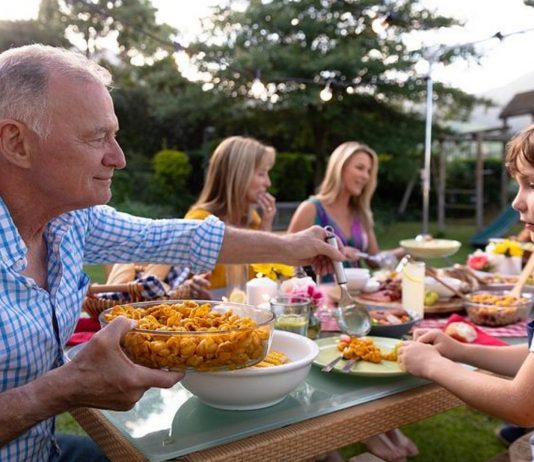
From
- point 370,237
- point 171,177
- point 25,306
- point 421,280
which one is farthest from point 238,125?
point 25,306

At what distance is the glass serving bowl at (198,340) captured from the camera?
1.04 m

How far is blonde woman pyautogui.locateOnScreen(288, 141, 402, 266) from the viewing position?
161 inches

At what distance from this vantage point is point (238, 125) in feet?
44.1

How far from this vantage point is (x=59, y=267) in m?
1.45

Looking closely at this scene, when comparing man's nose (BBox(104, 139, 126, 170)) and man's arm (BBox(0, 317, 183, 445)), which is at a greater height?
man's nose (BBox(104, 139, 126, 170))

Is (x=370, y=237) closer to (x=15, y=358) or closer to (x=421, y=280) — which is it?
(x=421, y=280)

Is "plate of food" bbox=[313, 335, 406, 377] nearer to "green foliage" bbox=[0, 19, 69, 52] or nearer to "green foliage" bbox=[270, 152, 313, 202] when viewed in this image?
"green foliage" bbox=[270, 152, 313, 202]

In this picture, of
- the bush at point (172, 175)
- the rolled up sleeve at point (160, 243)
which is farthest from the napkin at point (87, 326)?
the bush at point (172, 175)

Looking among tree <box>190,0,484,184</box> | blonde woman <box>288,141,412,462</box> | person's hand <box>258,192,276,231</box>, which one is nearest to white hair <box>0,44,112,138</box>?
person's hand <box>258,192,276,231</box>

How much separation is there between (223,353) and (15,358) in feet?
1.70

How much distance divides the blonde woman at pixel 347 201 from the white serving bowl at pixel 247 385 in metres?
2.79

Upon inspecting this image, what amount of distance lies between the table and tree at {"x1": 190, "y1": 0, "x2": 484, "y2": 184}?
34.4 ft

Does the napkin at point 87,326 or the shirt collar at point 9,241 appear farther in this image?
the napkin at point 87,326

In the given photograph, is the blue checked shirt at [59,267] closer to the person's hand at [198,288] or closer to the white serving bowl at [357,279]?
the person's hand at [198,288]
